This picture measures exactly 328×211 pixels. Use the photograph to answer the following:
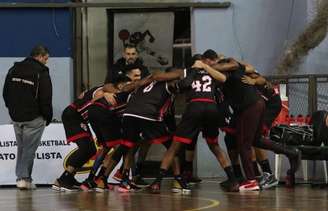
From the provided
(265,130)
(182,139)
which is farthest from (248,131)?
(182,139)

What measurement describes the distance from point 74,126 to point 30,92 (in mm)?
896

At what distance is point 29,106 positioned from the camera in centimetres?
1158

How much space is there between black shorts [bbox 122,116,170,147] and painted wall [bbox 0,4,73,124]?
10.2 ft

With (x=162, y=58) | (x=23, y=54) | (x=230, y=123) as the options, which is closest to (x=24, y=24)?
(x=23, y=54)

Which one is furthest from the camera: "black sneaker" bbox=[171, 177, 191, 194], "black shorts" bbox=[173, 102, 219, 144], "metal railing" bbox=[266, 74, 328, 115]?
"metal railing" bbox=[266, 74, 328, 115]

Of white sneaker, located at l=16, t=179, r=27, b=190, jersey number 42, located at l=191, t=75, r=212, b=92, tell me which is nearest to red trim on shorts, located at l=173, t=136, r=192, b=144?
jersey number 42, located at l=191, t=75, r=212, b=92

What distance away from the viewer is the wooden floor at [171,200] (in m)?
8.88

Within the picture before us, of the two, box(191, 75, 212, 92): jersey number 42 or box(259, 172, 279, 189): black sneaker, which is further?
box(259, 172, 279, 189): black sneaker

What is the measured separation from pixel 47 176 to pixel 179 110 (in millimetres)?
2775

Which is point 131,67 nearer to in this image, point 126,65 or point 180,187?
point 126,65

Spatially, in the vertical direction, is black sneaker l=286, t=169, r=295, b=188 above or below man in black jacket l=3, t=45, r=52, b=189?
below

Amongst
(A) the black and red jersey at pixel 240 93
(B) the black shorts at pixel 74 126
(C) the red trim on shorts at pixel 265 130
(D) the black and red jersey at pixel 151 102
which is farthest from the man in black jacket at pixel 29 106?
(C) the red trim on shorts at pixel 265 130

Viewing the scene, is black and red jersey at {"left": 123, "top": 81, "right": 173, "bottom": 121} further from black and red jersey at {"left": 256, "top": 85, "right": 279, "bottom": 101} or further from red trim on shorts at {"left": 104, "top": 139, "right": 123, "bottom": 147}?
black and red jersey at {"left": 256, "top": 85, "right": 279, "bottom": 101}

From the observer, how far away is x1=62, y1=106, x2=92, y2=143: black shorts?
1140cm
